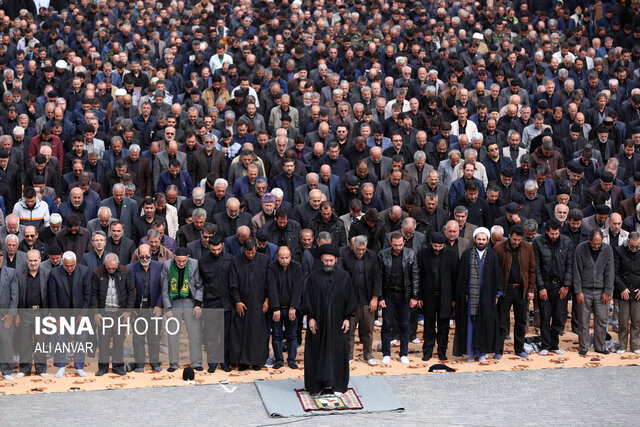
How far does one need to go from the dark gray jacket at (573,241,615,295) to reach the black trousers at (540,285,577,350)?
33 cm

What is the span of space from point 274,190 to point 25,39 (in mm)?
12062

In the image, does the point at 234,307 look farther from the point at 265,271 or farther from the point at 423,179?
the point at 423,179

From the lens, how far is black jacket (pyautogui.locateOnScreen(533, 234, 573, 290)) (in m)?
17.4

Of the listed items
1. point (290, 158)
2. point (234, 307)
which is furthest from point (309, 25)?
point (234, 307)

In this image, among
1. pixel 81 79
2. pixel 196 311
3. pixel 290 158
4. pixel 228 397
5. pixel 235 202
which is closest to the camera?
A: pixel 228 397

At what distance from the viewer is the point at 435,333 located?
17125mm

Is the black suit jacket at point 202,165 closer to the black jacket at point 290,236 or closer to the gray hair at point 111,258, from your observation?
the black jacket at point 290,236

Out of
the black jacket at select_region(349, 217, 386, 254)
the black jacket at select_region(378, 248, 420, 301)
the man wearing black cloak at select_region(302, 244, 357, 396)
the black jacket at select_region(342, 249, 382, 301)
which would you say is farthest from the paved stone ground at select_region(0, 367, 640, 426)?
the black jacket at select_region(349, 217, 386, 254)

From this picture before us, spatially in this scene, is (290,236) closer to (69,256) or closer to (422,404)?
(69,256)

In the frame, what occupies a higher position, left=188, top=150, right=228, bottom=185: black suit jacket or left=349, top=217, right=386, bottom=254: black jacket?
left=188, top=150, right=228, bottom=185: black suit jacket

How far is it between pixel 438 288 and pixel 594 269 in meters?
2.48

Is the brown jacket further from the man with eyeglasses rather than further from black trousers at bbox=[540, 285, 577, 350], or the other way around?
the man with eyeglasses

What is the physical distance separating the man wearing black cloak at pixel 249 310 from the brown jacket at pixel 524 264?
371 centimetres

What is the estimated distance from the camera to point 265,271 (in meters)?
16.5
